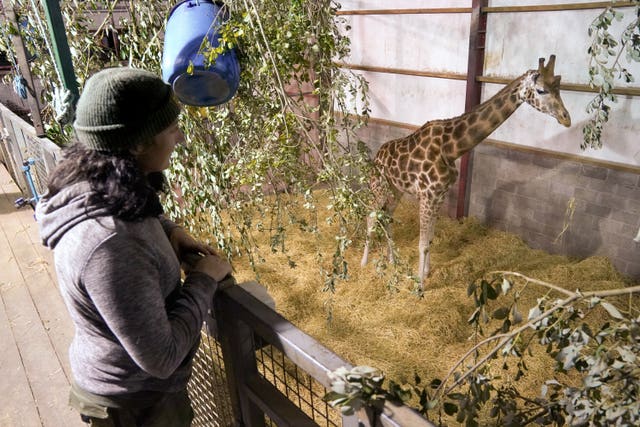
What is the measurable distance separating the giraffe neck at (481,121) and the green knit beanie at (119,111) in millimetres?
2775

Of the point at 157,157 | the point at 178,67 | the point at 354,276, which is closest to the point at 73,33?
the point at 178,67

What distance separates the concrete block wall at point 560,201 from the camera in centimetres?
353

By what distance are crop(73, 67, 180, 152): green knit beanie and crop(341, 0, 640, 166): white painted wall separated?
11.1ft

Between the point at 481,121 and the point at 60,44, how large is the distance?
2.67 meters

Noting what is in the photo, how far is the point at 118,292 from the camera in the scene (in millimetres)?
940

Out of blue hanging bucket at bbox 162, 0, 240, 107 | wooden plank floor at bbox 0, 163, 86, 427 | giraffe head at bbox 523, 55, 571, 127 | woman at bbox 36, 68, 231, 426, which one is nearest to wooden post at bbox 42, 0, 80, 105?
blue hanging bucket at bbox 162, 0, 240, 107

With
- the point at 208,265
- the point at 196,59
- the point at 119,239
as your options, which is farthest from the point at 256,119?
the point at 119,239

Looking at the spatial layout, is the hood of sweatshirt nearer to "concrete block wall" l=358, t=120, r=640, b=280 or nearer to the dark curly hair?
the dark curly hair

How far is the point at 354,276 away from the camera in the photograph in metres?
3.80

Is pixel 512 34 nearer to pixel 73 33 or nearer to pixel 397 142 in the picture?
pixel 397 142

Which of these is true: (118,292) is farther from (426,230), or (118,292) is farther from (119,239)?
(426,230)

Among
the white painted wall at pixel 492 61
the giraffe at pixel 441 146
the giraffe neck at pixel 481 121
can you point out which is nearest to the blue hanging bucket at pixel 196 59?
the giraffe at pixel 441 146

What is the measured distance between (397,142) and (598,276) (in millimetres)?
1839

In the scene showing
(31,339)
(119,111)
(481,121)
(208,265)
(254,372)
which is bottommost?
(31,339)
